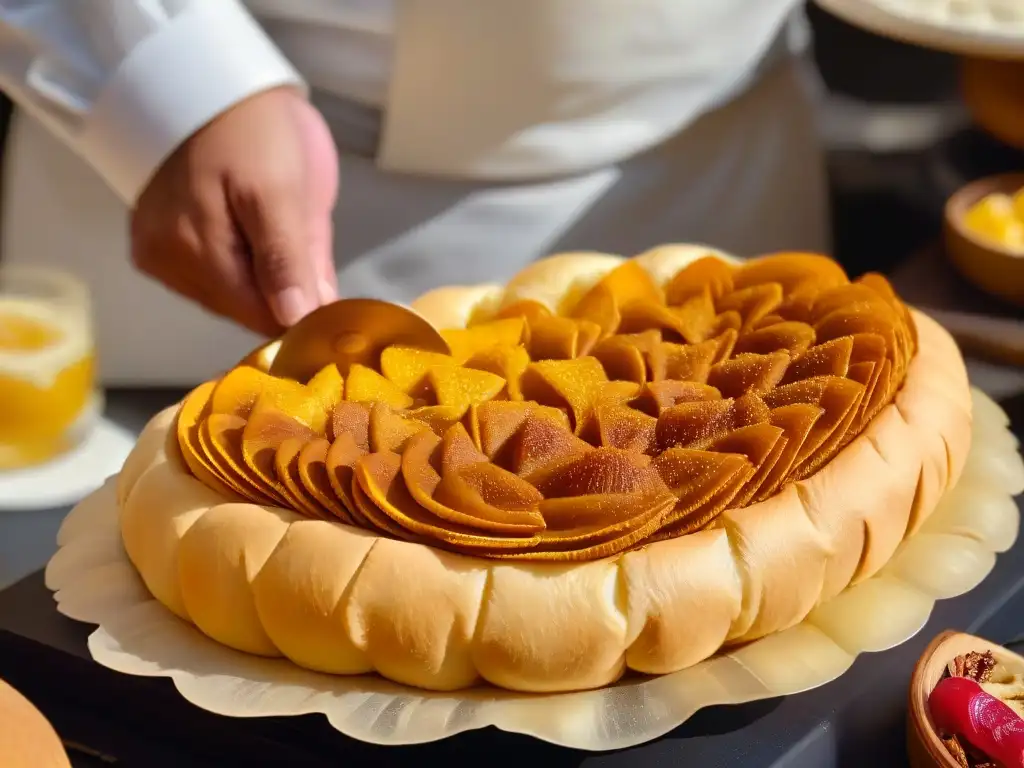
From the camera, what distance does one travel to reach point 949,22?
1177 mm

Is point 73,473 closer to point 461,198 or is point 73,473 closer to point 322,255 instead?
point 322,255

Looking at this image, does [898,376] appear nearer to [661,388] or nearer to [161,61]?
[661,388]

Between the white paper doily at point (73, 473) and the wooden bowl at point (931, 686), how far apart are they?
63 cm

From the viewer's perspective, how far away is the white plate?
1.03 m

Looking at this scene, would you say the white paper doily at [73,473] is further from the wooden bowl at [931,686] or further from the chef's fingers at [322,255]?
the wooden bowl at [931,686]

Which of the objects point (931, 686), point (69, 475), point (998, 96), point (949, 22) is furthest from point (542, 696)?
point (998, 96)

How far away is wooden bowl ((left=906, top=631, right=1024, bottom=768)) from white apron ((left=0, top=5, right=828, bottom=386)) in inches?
26.9

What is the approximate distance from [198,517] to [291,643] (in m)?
0.10

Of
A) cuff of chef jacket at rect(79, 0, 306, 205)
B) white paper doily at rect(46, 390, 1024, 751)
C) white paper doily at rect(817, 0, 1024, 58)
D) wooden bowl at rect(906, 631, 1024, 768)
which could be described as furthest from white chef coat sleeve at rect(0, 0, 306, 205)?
wooden bowl at rect(906, 631, 1024, 768)

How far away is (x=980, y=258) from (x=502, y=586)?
678 mm

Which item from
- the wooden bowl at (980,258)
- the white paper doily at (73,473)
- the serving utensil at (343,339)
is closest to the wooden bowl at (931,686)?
the serving utensil at (343,339)

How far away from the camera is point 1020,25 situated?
47.5 inches

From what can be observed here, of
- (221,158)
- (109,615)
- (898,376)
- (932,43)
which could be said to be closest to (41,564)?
(109,615)

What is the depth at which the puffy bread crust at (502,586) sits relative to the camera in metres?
0.65
